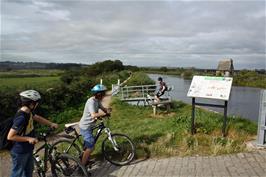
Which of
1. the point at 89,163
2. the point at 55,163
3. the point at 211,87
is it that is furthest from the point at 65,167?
the point at 211,87

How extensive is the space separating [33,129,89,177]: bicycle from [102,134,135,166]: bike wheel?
3.09ft

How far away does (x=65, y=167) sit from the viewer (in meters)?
5.03

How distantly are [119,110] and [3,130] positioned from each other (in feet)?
35.4

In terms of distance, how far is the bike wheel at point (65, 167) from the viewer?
4905 mm

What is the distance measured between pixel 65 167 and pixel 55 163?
18 cm

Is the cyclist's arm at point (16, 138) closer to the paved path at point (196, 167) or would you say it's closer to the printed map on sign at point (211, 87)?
the paved path at point (196, 167)

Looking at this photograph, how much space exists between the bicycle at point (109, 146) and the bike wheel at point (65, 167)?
337 millimetres

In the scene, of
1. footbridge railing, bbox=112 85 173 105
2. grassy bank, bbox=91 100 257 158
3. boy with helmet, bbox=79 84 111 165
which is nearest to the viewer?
boy with helmet, bbox=79 84 111 165

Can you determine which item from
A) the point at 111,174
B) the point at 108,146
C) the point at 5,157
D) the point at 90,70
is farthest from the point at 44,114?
the point at 90,70

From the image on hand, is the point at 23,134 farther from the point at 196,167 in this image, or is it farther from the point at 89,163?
the point at 196,167

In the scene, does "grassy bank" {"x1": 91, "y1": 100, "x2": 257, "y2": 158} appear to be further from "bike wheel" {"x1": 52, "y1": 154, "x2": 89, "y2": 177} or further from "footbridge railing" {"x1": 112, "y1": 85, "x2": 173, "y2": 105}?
"footbridge railing" {"x1": 112, "y1": 85, "x2": 173, "y2": 105}

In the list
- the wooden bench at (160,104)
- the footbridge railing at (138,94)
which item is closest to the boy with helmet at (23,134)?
the wooden bench at (160,104)

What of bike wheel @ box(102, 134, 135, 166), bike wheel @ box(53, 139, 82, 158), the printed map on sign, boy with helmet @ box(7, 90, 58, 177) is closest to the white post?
the printed map on sign

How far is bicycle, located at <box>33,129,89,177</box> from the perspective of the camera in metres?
4.93
